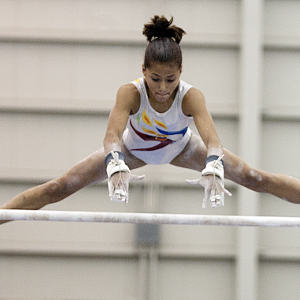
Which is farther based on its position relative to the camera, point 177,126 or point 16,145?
point 16,145

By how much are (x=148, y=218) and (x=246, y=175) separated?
73 centimetres

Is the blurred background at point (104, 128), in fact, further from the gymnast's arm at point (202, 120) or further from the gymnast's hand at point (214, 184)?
the gymnast's hand at point (214, 184)

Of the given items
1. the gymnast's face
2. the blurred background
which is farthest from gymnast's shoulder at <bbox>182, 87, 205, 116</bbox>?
the blurred background

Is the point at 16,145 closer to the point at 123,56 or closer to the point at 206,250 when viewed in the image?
the point at 123,56

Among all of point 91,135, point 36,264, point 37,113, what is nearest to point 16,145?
point 37,113

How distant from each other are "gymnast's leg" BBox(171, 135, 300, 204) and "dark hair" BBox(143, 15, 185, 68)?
22.9 inches

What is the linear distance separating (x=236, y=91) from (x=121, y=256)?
1.96 metres

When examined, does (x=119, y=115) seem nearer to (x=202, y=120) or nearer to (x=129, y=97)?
(x=129, y=97)

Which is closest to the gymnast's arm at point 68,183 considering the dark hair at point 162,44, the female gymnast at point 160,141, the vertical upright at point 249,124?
the female gymnast at point 160,141

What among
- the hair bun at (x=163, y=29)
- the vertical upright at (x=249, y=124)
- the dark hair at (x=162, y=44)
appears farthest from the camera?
the vertical upright at (x=249, y=124)

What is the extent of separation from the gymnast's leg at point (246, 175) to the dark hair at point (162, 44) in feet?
1.91

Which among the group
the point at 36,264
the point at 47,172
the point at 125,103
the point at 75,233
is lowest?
the point at 36,264

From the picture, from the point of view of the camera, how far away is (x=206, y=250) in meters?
5.25

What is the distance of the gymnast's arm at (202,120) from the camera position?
108 inches
